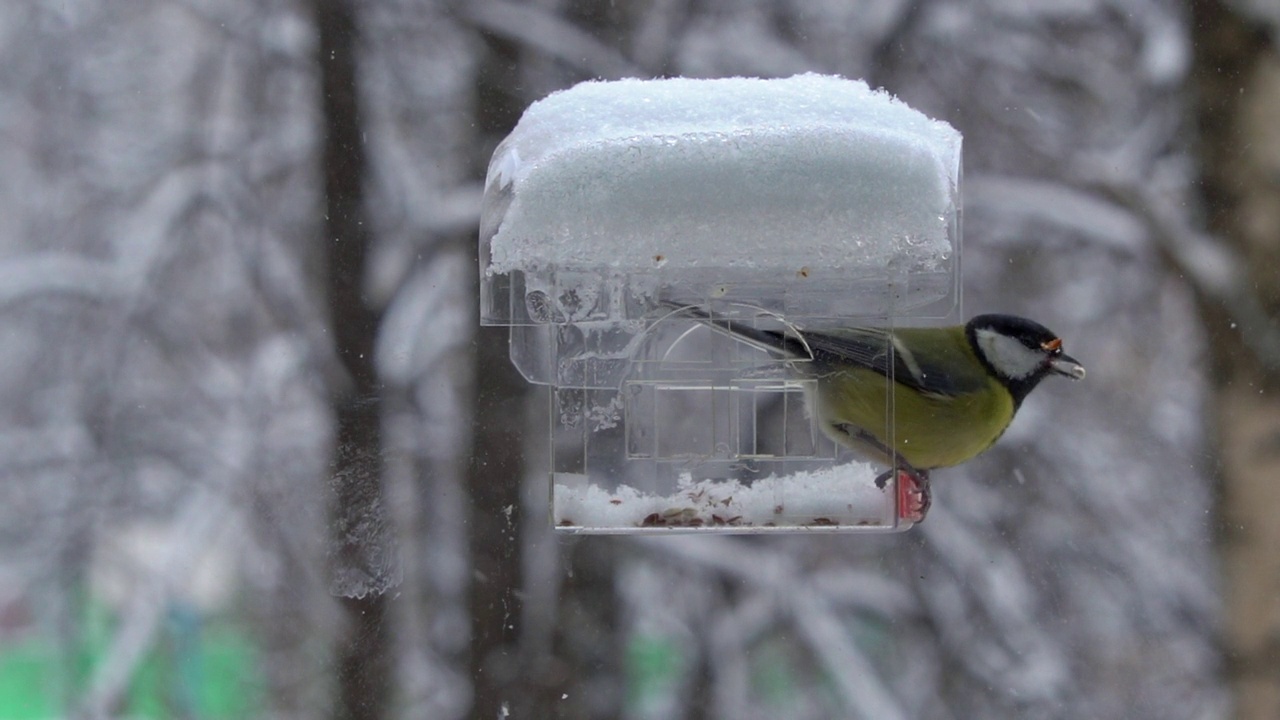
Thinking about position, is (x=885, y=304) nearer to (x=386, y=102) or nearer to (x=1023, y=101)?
(x=1023, y=101)

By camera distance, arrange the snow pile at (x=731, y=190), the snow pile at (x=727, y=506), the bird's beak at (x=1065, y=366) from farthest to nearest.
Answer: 1. the bird's beak at (x=1065, y=366)
2. the snow pile at (x=727, y=506)
3. the snow pile at (x=731, y=190)

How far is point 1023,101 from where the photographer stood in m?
1.89

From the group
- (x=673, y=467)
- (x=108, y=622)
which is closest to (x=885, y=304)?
(x=673, y=467)

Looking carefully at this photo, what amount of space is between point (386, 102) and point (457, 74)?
0.13 m

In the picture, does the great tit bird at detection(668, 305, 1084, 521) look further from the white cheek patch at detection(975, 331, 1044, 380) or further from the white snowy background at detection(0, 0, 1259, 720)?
the white snowy background at detection(0, 0, 1259, 720)

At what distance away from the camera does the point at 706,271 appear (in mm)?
1062

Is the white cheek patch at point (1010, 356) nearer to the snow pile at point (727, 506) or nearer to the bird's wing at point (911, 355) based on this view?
the bird's wing at point (911, 355)

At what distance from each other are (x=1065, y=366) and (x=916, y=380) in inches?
7.5

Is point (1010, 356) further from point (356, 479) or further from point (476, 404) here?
point (356, 479)

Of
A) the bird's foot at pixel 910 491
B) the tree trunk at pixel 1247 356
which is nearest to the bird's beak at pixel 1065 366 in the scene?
the bird's foot at pixel 910 491

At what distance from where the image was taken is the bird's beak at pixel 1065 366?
1261 mm

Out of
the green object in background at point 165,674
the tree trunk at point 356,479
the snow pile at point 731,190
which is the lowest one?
the green object in background at point 165,674

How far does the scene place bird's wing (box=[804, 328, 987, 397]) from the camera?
1.16m

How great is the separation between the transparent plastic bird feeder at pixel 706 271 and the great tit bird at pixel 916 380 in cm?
1
